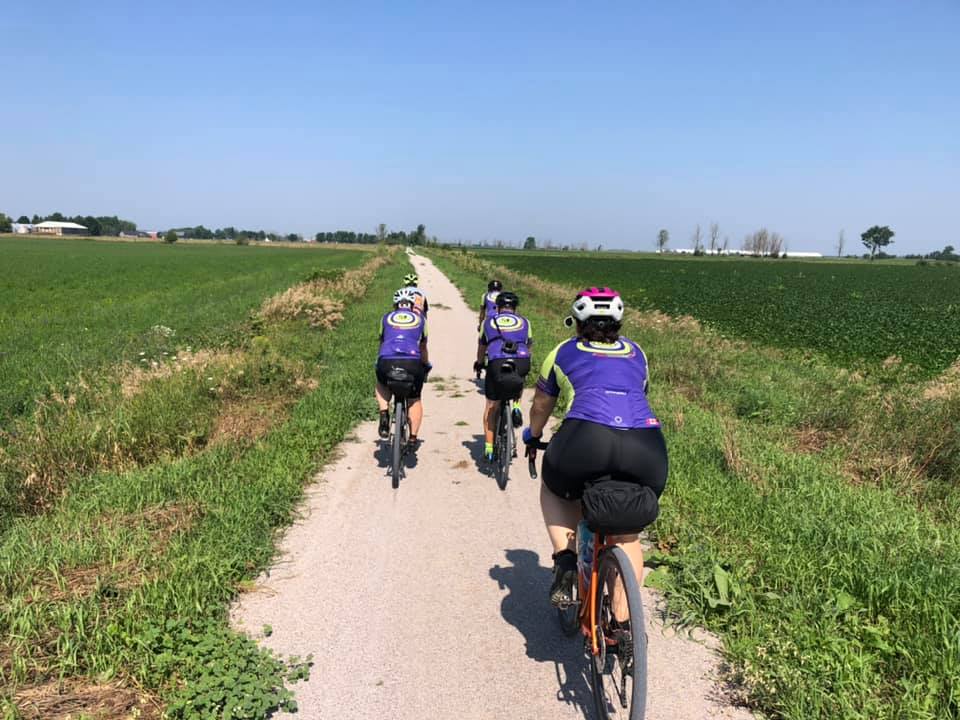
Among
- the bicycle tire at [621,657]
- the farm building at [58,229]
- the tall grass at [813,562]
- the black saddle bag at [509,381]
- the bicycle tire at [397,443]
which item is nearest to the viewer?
the bicycle tire at [621,657]

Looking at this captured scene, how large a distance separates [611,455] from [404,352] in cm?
365

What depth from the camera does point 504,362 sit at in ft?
20.0

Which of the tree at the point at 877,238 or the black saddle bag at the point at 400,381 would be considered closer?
the black saddle bag at the point at 400,381

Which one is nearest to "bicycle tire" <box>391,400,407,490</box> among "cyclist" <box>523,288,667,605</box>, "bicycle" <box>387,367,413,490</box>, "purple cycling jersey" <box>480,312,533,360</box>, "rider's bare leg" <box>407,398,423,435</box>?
"bicycle" <box>387,367,413,490</box>

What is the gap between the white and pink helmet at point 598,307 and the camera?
2.98m

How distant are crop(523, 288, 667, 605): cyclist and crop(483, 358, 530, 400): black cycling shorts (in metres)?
2.70

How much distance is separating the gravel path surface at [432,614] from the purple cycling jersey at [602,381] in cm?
156

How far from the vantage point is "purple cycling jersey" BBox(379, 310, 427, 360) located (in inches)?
237

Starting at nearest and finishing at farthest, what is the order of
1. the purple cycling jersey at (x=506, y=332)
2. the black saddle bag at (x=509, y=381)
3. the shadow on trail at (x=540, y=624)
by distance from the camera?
the shadow on trail at (x=540, y=624), the black saddle bag at (x=509, y=381), the purple cycling jersey at (x=506, y=332)

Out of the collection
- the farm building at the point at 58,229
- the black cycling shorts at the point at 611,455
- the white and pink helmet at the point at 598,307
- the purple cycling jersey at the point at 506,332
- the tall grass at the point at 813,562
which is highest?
the farm building at the point at 58,229

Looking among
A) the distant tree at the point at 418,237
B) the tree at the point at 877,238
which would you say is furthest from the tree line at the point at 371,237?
the tree at the point at 877,238

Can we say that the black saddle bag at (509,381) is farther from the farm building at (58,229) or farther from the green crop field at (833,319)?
the farm building at (58,229)

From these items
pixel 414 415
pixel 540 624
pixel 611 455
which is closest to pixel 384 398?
pixel 414 415

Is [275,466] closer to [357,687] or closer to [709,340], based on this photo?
[357,687]
